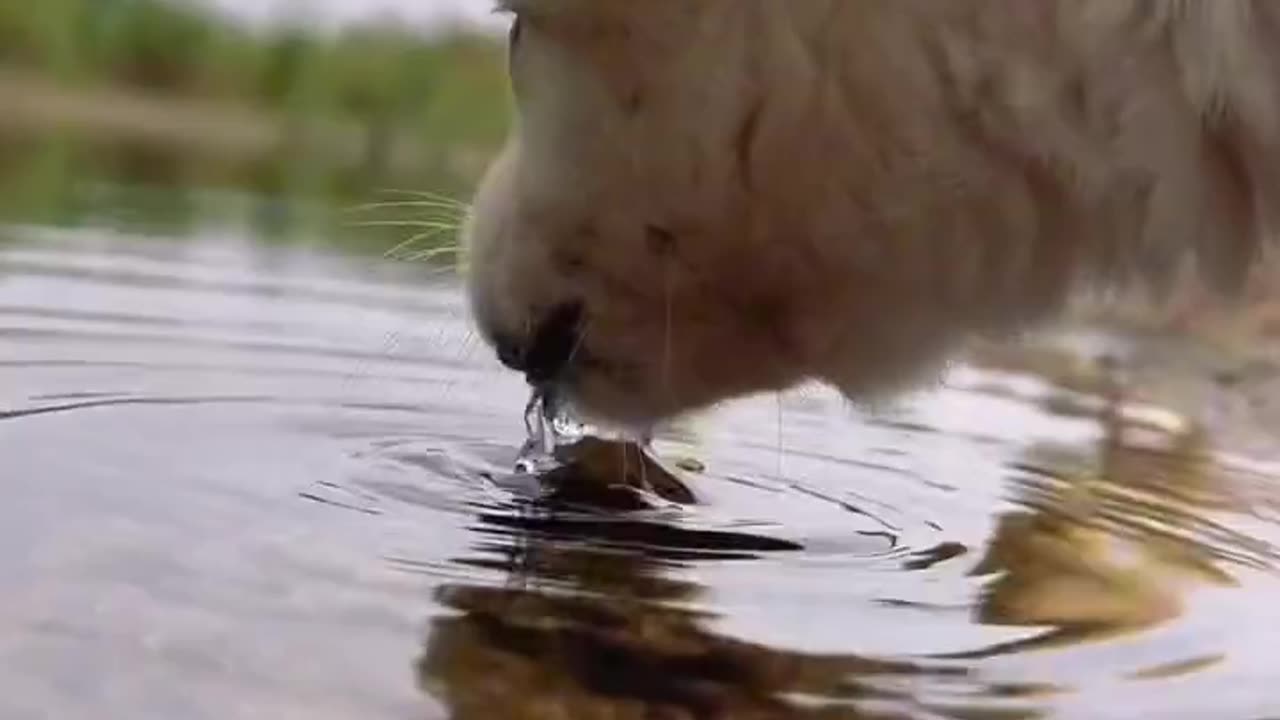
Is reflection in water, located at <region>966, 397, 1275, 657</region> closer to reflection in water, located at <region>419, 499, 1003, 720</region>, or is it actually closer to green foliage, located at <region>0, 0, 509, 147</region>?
reflection in water, located at <region>419, 499, 1003, 720</region>

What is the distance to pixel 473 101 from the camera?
341 cm

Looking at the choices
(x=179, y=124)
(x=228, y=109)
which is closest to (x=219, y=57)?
(x=228, y=109)

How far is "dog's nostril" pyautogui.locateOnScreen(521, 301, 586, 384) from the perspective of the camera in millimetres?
1165

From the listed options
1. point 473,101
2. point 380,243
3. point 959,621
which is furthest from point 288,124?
point 959,621

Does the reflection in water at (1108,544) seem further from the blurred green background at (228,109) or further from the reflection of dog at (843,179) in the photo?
the blurred green background at (228,109)

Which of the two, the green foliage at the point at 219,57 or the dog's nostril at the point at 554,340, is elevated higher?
the green foliage at the point at 219,57

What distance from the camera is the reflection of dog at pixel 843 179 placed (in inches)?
38.2

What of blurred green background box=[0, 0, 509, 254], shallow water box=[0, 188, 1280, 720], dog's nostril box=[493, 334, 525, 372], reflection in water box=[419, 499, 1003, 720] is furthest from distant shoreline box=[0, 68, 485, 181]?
reflection in water box=[419, 499, 1003, 720]

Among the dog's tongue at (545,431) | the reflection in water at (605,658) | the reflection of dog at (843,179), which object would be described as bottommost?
the reflection in water at (605,658)

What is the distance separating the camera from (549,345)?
1.19m

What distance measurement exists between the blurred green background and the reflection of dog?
2.02 metres

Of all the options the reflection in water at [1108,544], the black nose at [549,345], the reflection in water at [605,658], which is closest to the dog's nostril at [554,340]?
the black nose at [549,345]

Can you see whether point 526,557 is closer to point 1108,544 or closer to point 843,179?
point 843,179

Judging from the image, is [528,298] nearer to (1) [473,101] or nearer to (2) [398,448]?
(2) [398,448]
